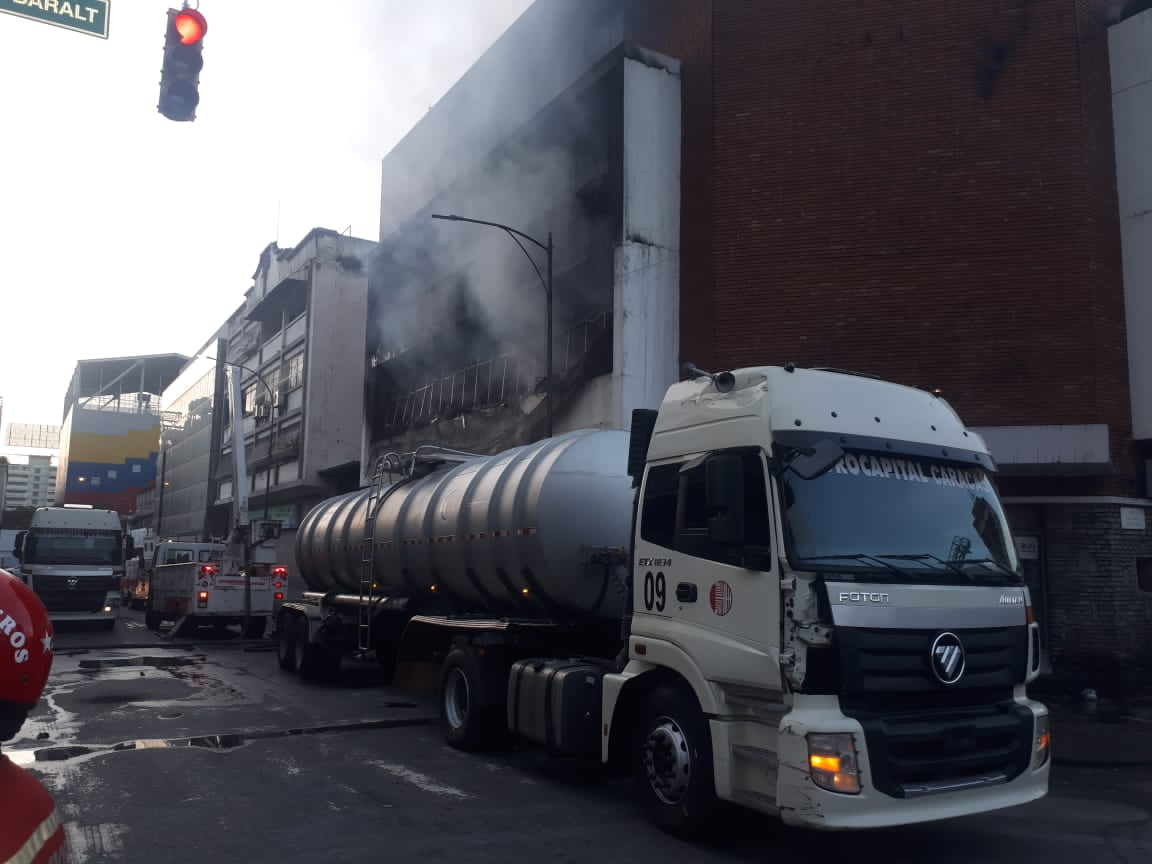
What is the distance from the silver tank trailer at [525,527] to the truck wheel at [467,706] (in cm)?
64

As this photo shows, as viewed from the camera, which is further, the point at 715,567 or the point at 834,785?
the point at 715,567

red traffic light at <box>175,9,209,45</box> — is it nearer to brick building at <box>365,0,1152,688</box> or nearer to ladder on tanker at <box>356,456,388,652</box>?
ladder on tanker at <box>356,456,388,652</box>

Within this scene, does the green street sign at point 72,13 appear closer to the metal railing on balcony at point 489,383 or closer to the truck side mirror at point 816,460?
Answer: the truck side mirror at point 816,460

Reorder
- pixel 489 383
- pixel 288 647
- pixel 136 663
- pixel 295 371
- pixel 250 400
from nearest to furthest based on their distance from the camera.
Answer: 1. pixel 288 647
2. pixel 136 663
3. pixel 489 383
4. pixel 295 371
5. pixel 250 400

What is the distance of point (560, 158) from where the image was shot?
21719mm

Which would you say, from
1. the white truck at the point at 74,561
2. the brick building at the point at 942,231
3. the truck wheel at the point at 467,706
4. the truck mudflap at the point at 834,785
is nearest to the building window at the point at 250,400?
the white truck at the point at 74,561

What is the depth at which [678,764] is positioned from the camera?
582cm

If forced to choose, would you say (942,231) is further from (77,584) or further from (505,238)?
(77,584)

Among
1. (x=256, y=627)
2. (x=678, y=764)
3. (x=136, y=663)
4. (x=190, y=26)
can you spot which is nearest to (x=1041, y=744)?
(x=678, y=764)

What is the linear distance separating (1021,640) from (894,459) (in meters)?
1.30

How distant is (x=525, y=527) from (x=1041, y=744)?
14.0 feet

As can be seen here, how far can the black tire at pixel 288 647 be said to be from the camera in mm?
14312

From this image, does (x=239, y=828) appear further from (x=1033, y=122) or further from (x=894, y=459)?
(x=1033, y=122)

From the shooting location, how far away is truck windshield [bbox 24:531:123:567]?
22036mm
